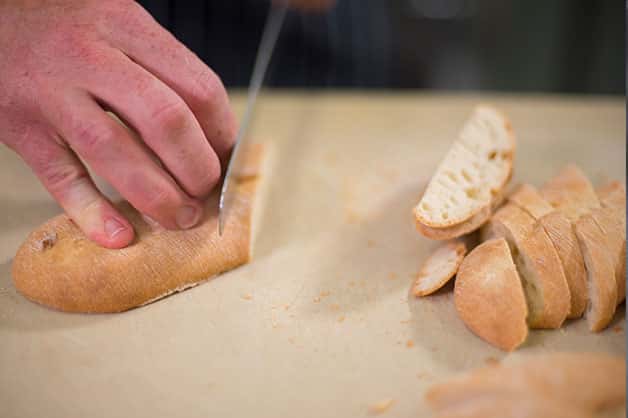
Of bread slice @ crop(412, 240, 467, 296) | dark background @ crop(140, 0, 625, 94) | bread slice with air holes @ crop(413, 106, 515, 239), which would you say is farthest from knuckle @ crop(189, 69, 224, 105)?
dark background @ crop(140, 0, 625, 94)

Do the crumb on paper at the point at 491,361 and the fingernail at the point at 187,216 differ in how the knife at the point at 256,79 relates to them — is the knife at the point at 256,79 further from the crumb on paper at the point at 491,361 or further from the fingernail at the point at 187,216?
the crumb on paper at the point at 491,361

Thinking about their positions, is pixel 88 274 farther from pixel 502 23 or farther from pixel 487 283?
pixel 502 23

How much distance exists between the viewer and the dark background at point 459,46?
3.11 metres

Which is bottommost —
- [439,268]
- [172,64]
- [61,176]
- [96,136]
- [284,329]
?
[284,329]

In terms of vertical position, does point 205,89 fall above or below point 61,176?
above

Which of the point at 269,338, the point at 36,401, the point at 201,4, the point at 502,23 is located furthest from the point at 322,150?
the point at 502,23

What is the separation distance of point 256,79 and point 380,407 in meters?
1.29

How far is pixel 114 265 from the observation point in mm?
1492

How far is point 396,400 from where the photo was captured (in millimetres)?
1302

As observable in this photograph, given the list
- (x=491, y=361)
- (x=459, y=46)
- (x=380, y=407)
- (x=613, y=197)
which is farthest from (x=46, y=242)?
(x=459, y=46)

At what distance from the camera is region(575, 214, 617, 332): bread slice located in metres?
1.43

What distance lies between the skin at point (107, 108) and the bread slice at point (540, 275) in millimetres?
832

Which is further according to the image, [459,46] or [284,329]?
[459,46]

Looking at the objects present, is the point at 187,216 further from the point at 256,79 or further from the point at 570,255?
the point at 570,255
